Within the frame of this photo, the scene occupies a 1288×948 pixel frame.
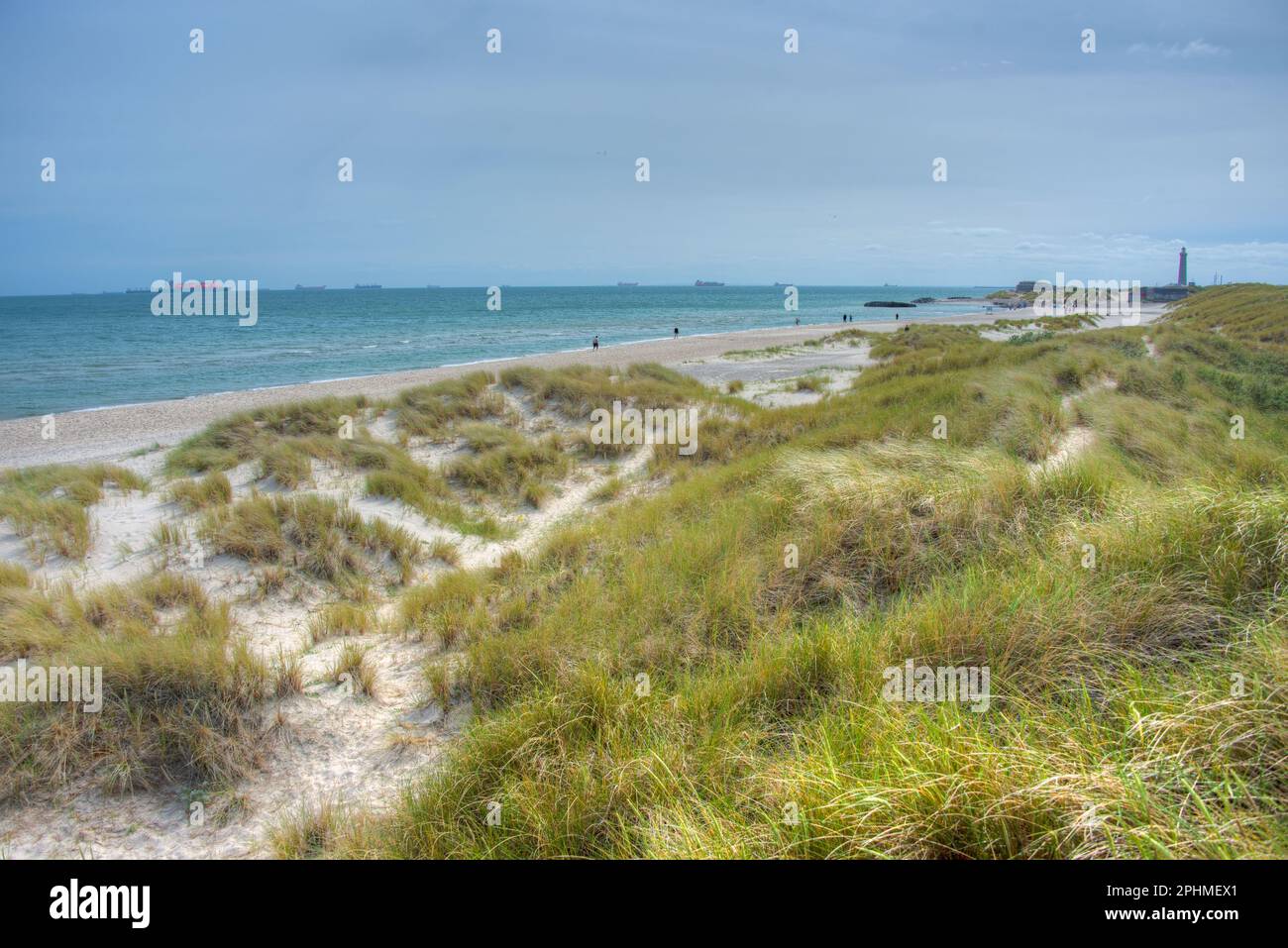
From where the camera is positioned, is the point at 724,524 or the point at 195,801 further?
the point at 724,524

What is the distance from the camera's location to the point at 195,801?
3.94 m

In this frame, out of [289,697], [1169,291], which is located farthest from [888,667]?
[1169,291]

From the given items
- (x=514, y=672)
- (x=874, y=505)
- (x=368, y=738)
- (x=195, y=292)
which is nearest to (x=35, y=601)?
(x=368, y=738)

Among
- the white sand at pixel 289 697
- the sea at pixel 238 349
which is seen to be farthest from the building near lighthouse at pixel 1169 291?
the white sand at pixel 289 697

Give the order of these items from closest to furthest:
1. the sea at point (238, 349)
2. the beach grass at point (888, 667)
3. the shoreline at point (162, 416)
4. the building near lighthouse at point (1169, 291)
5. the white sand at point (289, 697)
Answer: the beach grass at point (888, 667) < the white sand at point (289, 697) < the shoreline at point (162, 416) < the sea at point (238, 349) < the building near lighthouse at point (1169, 291)

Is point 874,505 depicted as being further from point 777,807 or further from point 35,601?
point 35,601

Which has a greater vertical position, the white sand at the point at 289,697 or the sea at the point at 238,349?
the sea at the point at 238,349

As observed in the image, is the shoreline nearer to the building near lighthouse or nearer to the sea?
the sea

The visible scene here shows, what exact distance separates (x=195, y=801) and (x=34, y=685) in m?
1.73

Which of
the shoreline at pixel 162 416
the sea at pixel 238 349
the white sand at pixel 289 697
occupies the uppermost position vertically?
the sea at pixel 238 349

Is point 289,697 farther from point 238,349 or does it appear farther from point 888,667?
point 238,349

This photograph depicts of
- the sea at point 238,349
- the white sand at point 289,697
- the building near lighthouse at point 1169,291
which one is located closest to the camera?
the white sand at point 289,697

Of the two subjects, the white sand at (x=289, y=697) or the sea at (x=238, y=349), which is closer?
the white sand at (x=289, y=697)

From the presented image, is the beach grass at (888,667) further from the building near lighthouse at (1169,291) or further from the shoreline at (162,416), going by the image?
the building near lighthouse at (1169,291)
